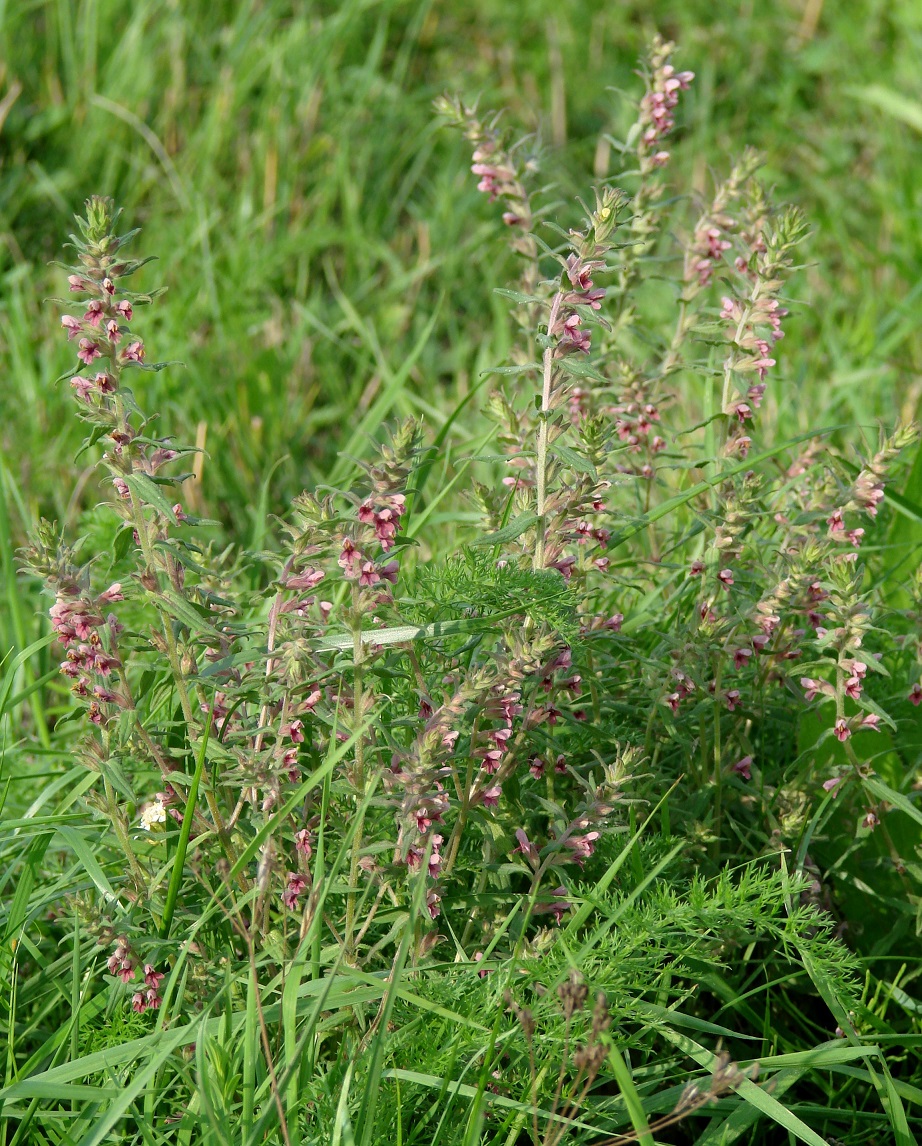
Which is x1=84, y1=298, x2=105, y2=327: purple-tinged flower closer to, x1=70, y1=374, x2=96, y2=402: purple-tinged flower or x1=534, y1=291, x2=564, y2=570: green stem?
x1=70, y1=374, x2=96, y2=402: purple-tinged flower

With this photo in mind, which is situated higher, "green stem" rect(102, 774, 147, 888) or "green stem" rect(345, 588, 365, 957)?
"green stem" rect(345, 588, 365, 957)

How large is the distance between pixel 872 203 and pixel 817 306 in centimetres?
73

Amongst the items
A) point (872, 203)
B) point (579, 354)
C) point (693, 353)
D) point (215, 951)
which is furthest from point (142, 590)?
point (872, 203)

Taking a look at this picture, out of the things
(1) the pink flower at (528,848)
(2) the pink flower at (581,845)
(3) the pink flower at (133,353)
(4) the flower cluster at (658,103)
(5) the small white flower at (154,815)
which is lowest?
(5) the small white flower at (154,815)

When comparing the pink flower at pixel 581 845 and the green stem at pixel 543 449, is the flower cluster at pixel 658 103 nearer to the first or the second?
the green stem at pixel 543 449

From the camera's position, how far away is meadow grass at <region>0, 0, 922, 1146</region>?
1.97m

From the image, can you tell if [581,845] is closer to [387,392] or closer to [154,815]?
[154,815]

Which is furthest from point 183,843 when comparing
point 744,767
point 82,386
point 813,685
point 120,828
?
point 813,685

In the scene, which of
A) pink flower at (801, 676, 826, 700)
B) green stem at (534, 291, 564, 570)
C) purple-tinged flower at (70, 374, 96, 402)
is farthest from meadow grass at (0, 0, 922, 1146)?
purple-tinged flower at (70, 374, 96, 402)

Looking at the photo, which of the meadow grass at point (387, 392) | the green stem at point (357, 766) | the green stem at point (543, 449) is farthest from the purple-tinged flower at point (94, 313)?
the green stem at point (543, 449)

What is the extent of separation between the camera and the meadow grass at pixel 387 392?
1.97 metres

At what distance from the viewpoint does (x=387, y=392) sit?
3.42 meters

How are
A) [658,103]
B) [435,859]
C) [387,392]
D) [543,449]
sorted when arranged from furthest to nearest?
[387,392], [658,103], [543,449], [435,859]

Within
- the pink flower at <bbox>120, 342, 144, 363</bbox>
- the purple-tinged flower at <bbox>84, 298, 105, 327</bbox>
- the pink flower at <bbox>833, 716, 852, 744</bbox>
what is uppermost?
the purple-tinged flower at <bbox>84, 298, 105, 327</bbox>
